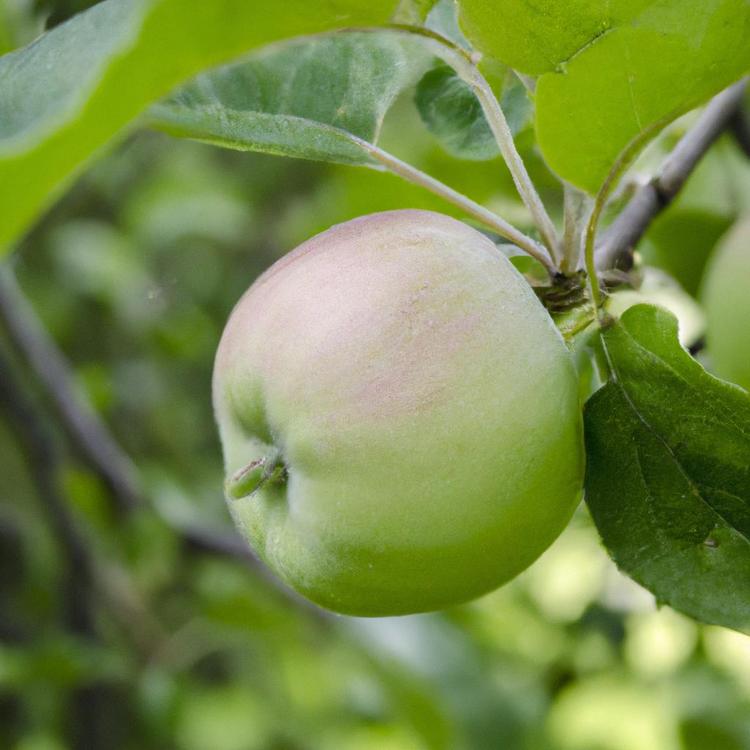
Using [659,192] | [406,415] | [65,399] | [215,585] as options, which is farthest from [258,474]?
[215,585]

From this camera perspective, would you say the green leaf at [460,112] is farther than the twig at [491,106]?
Yes

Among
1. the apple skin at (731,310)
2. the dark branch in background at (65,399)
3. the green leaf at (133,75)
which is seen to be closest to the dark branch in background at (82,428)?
the dark branch in background at (65,399)

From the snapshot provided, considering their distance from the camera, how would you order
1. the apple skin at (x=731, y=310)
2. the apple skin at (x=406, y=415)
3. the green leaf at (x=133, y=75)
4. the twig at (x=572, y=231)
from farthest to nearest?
the apple skin at (x=731, y=310), the twig at (x=572, y=231), the apple skin at (x=406, y=415), the green leaf at (x=133, y=75)

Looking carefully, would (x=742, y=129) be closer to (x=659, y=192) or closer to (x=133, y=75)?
(x=659, y=192)

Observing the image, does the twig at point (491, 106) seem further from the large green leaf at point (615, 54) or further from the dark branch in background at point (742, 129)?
the dark branch in background at point (742, 129)

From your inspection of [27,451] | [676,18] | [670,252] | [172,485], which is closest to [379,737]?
[172,485]

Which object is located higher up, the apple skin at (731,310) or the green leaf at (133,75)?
the green leaf at (133,75)
